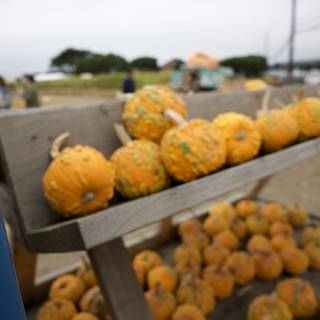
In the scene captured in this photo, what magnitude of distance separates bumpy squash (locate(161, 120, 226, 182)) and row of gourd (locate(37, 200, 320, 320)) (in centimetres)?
91

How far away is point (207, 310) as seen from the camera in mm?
1806

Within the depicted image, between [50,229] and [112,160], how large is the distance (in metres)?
0.32

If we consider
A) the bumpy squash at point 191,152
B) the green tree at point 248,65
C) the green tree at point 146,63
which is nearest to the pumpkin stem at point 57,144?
the bumpy squash at point 191,152

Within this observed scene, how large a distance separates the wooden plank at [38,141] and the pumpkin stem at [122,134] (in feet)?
0.13

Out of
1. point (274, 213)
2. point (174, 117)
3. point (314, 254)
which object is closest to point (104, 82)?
point (274, 213)

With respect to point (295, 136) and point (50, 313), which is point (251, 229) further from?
point (50, 313)

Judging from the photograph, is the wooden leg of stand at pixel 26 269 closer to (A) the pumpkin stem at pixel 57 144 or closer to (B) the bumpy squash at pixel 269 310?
(A) the pumpkin stem at pixel 57 144

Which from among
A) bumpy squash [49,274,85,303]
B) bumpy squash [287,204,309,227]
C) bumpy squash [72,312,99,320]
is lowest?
bumpy squash [287,204,309,227]

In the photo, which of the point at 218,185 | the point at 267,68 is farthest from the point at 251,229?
the point at 267,68

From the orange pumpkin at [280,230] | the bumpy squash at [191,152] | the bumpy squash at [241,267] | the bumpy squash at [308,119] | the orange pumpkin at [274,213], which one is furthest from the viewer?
the orange pumpkin at [274,213]

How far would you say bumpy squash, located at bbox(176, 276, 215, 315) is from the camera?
1.79 meters

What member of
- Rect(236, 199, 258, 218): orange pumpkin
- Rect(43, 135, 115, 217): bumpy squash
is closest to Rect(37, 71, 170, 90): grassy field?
Rect(236, 199, 258, 218): orange pumpkin

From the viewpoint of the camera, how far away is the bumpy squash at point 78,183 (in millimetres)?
912

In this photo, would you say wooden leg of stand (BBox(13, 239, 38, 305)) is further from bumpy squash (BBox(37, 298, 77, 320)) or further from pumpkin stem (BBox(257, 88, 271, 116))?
pumpkin stem (BBox(257, 88, 271, 116))
